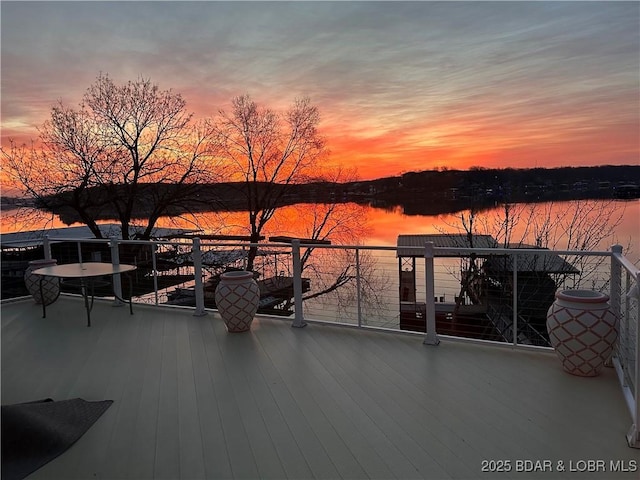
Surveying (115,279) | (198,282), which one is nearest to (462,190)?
(198,282)

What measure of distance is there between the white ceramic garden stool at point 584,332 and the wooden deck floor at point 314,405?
4.6 inches

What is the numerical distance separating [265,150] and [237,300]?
11702 millimetres

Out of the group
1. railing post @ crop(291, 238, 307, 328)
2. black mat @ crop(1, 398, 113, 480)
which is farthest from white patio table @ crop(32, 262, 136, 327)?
black mat @ crop(1, 398, 113, 480)

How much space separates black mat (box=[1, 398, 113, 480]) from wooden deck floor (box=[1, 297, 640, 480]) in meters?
0.09

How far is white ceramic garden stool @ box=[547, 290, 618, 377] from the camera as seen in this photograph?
2.95 m

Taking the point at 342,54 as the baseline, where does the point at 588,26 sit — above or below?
below

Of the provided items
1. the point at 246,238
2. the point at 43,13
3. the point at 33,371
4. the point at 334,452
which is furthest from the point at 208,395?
the point at 246,238

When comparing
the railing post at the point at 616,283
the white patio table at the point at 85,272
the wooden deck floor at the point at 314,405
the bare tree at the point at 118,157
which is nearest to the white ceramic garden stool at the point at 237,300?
the wooden deck floor at the point at 314,405

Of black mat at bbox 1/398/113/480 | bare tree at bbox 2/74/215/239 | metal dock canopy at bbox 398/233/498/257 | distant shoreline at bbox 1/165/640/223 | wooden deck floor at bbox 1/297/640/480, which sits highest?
bare tree at bbox 2/74/215/239

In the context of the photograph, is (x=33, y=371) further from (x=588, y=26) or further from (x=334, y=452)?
(x=588, y=26)

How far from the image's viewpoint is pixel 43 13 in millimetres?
3998

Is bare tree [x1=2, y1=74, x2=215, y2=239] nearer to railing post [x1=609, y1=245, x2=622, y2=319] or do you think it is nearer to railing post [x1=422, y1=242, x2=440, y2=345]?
railing post [x1=422, y1=242, x2=440, y2=345]

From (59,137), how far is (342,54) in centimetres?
819

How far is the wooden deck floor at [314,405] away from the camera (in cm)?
213
